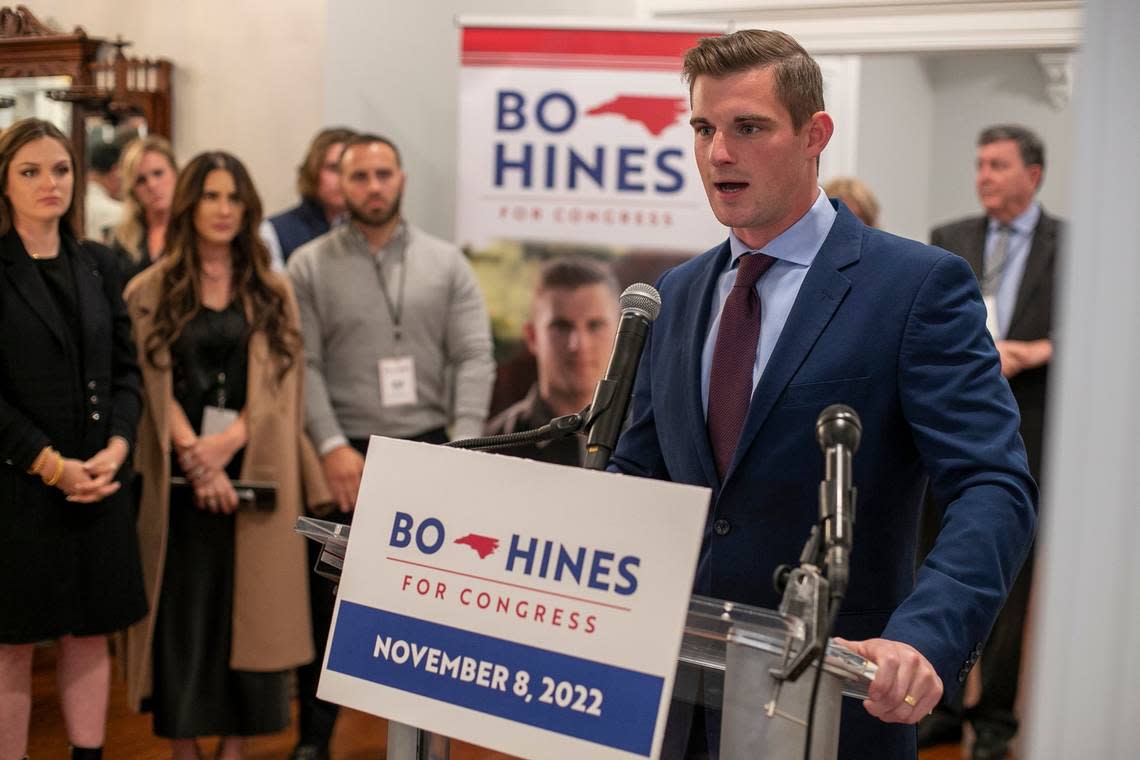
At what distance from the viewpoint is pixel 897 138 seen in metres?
9.59

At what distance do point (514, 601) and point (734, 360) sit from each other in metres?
0.59

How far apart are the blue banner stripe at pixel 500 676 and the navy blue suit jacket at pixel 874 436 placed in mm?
472

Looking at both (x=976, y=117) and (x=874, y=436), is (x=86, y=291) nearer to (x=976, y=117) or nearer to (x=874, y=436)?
(x=874, y=436)

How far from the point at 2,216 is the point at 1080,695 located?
109 inches

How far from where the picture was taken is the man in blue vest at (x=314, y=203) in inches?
176

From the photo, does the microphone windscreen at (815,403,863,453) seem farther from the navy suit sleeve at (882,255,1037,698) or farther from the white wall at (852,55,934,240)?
the white wall at (852,55,934,240)

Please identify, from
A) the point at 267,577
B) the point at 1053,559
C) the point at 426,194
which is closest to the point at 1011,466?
the point at 1053,559

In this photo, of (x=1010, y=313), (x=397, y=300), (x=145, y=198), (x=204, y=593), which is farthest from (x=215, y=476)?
(x=1010, y=313)

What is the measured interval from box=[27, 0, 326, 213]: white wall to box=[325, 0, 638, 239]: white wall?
0.32 feet

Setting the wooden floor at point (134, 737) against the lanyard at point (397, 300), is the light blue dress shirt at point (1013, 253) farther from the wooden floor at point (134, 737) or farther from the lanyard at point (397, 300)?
the lanyard at point (397, 300)

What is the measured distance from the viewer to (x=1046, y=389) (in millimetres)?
4133

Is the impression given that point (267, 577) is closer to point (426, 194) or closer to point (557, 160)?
point (557, 160)

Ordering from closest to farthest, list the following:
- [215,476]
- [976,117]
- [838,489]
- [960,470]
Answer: [838,489]
[960,470]
[215,476]
[976,117]

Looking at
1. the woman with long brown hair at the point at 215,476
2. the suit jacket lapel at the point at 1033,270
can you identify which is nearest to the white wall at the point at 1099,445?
the woman with long brown hair at the point at 215,476
